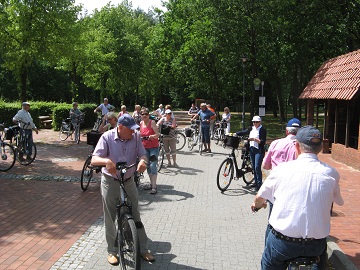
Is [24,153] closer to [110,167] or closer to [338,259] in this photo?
[110,167]

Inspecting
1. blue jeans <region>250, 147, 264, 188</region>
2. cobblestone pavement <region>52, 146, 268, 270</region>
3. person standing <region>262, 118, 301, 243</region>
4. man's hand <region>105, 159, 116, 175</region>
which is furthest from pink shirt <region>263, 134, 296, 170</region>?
man's hand <region>105, 159, 116, 175</region>

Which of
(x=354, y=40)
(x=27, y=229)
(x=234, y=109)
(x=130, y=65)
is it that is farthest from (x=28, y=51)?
(x=234, y=109)

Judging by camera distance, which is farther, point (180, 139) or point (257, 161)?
point (180, 139)

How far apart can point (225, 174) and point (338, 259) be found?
4.05 metres

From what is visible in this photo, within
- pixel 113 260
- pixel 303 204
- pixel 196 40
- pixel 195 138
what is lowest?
pixel 113 260

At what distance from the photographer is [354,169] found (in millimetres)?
11789

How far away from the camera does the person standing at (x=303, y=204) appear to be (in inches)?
109

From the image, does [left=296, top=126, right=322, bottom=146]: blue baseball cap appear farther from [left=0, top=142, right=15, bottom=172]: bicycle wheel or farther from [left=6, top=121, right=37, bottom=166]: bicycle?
[left=6, top=121, right=37, bottom=166]: bicycle

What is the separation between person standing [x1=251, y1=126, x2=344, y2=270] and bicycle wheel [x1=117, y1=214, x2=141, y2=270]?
1621 mm

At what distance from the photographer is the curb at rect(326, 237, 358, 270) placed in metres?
4.68

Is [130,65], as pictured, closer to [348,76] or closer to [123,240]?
[348,76]

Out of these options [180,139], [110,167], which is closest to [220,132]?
[180,139]

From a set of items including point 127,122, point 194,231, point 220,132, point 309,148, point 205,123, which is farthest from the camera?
point 220,132

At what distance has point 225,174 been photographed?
8.79m
